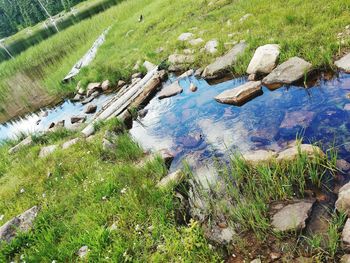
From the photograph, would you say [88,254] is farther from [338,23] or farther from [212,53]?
[338,23]

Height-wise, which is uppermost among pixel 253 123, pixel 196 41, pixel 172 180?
pixel 196 41

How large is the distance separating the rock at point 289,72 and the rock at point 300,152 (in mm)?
3472

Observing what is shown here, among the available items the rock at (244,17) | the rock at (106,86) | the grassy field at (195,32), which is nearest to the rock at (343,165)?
the grassy field at (195,32)

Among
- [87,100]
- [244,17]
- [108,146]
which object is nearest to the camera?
[108,146]

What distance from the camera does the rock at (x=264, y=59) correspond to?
351 inches

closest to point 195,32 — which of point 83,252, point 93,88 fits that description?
point 93,88

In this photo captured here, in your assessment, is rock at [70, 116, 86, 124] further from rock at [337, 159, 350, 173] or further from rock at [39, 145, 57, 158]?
rock at [337, 159, 350, 173]

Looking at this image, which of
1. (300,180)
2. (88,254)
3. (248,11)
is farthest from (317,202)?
(248,11)

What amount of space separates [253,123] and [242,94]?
144cm

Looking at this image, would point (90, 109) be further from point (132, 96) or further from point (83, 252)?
point (83, 252)

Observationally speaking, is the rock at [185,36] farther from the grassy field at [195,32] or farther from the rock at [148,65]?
the rock at [148,65]

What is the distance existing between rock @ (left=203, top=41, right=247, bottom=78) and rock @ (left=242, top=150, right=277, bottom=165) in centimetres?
513

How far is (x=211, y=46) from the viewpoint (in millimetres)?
11633

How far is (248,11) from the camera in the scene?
12664 mm
